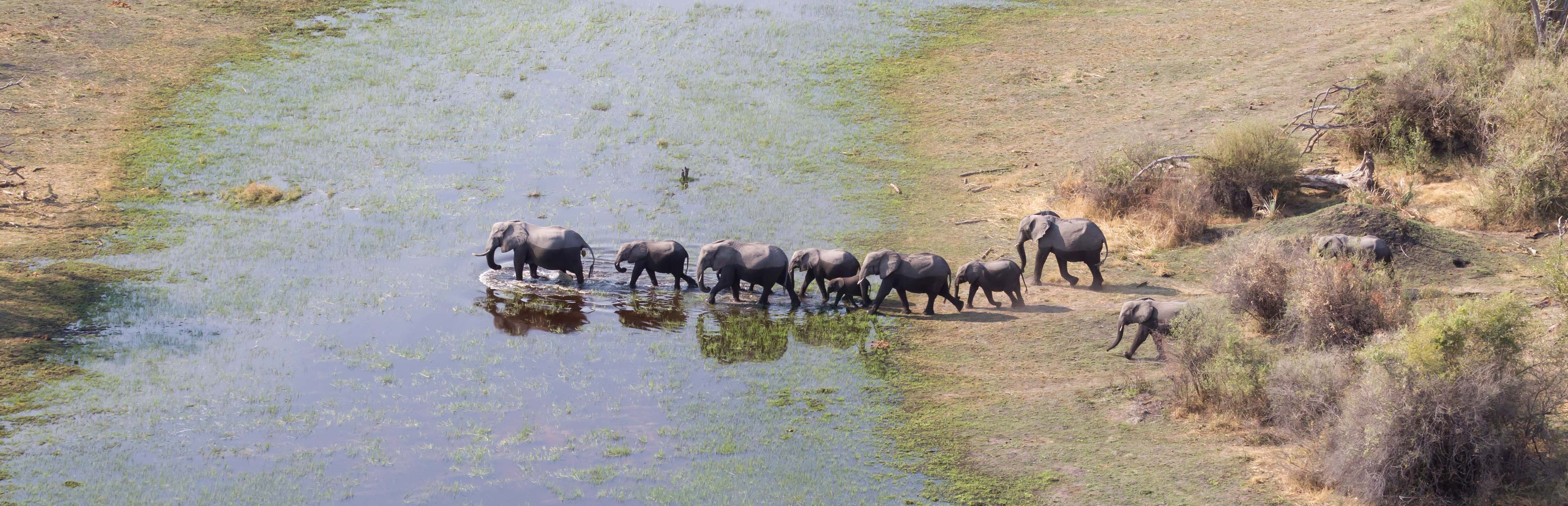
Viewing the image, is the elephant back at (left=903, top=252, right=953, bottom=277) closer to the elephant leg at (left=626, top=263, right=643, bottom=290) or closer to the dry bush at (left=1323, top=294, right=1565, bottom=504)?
the elephant leg at (left=626, top=263, right=643, bottom=290)

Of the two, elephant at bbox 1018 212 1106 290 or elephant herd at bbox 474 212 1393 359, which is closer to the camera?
elephant herd at bbox 474 212 1393 359

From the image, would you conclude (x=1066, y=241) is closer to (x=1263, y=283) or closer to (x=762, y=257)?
(x=1263, y=283)

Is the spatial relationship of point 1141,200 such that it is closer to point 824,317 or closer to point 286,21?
point 824,317

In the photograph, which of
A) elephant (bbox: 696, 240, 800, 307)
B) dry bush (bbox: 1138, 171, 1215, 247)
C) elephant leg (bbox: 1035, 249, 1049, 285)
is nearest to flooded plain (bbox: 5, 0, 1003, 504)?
elephant (bbox: 696, 240, 800, 307)

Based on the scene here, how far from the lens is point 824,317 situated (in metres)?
16.9

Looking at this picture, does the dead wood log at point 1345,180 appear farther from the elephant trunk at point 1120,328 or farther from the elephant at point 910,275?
the elephant at point 910,275

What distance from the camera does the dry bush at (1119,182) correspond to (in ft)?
67.1

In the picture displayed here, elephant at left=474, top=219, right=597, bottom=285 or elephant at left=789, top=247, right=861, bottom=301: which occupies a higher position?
elephant at left=474, top=219, right=597, bottom=285

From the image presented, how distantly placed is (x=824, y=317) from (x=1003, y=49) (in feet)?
53.5

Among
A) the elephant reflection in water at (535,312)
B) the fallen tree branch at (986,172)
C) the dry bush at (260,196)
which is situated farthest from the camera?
the fallen tree branch at (986,172)

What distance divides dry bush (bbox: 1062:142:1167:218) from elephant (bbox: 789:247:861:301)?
516cm

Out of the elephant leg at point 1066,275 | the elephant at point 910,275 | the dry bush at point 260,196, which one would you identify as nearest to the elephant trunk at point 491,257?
the dry bush at point 260,196

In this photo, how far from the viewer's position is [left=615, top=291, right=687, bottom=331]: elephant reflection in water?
658 inches

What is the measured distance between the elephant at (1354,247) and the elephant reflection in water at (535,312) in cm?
957
